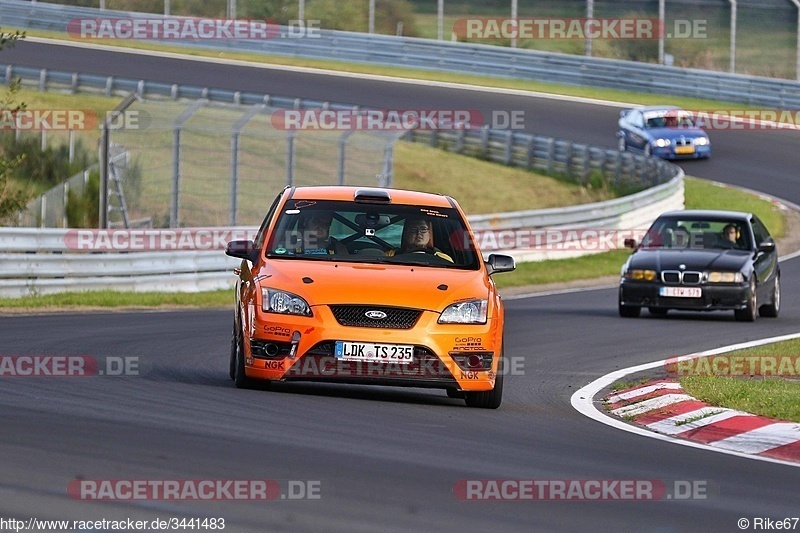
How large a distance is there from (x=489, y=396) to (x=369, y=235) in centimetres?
153

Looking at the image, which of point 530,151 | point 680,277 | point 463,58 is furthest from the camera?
point 463,58

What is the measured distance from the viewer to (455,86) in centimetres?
4844

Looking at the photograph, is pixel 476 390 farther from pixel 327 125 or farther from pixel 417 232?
pixel 327 125

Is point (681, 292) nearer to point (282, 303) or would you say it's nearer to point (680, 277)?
point (680, 277)

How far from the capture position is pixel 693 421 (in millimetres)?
10227

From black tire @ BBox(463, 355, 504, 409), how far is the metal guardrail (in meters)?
37.2

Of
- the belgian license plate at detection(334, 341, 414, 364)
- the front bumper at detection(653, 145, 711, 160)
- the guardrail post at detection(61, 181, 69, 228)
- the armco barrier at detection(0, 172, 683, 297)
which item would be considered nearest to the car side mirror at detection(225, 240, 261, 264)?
the belgian license plate at detection(334, 341, 414, 364)

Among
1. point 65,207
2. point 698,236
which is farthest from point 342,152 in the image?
point 698,236

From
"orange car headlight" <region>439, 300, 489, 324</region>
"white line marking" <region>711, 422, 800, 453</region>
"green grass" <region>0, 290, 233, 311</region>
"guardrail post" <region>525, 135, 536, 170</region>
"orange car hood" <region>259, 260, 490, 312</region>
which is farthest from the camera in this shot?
"guardrail post" <region>525, 135, 536, 170</region>

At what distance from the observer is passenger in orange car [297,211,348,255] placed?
1106 cm

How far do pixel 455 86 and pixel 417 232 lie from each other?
Result: 1482 inches

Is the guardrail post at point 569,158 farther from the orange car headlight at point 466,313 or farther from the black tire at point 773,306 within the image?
the orange car headlight at point 466,313

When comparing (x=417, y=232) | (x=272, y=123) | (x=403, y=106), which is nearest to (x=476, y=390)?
(x=417, y=232)

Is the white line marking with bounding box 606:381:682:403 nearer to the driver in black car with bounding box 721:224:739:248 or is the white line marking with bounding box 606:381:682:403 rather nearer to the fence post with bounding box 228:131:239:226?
the driver in black car with bounding box 721:224:739:248
